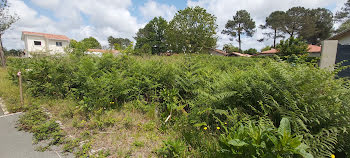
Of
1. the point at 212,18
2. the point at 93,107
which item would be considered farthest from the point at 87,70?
the point at 212,18

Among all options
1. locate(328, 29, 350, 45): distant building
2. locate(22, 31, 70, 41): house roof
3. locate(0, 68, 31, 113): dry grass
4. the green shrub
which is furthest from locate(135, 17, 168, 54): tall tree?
the green shrub

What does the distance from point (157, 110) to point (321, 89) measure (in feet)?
10.2

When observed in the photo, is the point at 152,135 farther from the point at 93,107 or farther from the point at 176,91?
the point at 93,107

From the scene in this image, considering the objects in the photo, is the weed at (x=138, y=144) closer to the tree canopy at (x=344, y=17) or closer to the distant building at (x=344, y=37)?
the distant building at (x=344, y=37)

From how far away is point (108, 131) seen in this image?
9.77 ft

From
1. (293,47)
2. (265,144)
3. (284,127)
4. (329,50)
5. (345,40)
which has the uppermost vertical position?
(293,47)

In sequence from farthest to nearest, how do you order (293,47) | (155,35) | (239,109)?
(155,35)
(293,47)
(239,109)

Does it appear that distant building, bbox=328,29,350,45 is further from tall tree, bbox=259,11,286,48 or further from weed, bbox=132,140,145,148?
tall tree, bbox=259,11,286,48

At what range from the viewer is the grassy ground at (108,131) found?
243 centimetres

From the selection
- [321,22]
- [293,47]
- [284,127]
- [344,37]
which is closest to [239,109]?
[284,127]

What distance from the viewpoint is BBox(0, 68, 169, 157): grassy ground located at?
243 cm

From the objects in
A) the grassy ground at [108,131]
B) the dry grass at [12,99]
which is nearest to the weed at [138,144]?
the grassy ground at [108,131]

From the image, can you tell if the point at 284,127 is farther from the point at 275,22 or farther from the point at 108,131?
the point at 275,22

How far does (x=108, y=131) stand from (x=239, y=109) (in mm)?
2532
